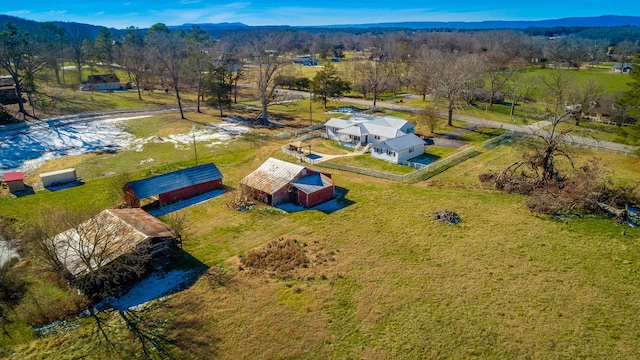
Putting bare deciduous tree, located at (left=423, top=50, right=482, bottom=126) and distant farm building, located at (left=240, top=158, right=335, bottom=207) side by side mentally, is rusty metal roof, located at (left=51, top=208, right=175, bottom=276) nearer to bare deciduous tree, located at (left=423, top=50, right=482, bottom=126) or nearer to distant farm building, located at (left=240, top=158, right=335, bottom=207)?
distant farm building, located at (left=240, top=158, right=335, bottom=207)

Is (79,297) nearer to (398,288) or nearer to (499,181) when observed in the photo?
(398,288)

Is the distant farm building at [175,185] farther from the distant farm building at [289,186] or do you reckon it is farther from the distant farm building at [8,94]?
the distant farm building at [8,94]

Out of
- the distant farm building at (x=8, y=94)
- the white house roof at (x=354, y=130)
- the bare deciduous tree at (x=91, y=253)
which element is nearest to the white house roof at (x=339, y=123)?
the white house roof at (x=354, y=130)

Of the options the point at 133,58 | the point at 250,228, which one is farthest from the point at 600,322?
the point at 133,58

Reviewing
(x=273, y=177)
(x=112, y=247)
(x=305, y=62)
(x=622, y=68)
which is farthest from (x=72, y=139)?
(x=622, y=68)

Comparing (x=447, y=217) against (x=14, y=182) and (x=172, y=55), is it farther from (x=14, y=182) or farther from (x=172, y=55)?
(x=172, y=55)

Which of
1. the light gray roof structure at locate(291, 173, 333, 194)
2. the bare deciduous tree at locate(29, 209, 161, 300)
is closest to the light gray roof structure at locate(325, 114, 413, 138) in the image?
the light gray roof structure at locate(291, 173, 333, 194)
